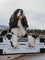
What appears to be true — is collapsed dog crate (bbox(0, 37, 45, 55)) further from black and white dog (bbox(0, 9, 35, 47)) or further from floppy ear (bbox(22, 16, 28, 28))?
floppy ear (bbox(22, 16, 28, 28))

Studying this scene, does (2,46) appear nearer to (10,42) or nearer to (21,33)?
(10,42)

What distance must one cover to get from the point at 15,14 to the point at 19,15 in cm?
22

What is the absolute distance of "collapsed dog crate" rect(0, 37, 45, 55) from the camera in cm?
743

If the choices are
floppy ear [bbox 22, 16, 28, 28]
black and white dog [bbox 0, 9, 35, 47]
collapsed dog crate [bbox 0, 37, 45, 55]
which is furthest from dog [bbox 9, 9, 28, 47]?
collapsed dog crate [bbox 0, 37, 45, 55]

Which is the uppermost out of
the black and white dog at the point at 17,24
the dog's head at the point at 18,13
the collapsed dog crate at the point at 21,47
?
the dog's head at the point at 18,13

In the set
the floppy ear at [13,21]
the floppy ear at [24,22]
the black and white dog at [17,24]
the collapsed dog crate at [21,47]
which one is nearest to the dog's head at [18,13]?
the black and white dog at [17,24]

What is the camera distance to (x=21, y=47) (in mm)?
7582

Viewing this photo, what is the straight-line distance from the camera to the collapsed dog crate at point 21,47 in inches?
292

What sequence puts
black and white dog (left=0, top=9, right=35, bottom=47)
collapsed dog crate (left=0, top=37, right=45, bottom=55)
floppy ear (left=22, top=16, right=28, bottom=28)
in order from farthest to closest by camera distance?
1. floppy ear (left=22, top=16, right=28, bottom=28)
2. black and white dog (left=0, top=9, right=35, bottom=47)
3. collapsed dog crate (left=0, top=37, right=45, bottom=55)

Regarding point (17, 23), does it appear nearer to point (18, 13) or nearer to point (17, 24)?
point (17, 24)

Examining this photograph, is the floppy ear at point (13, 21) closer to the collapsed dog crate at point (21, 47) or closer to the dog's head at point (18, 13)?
the dog's head at point (18, 13)

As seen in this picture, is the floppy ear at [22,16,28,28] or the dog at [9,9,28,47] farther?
the floppy ear at [22,16,28,28]

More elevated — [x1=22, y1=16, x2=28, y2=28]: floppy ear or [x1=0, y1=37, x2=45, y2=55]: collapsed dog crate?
[x1=22, y1=16, x2=28, y2=28]: floppy ear

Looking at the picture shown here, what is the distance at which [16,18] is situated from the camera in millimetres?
8484
